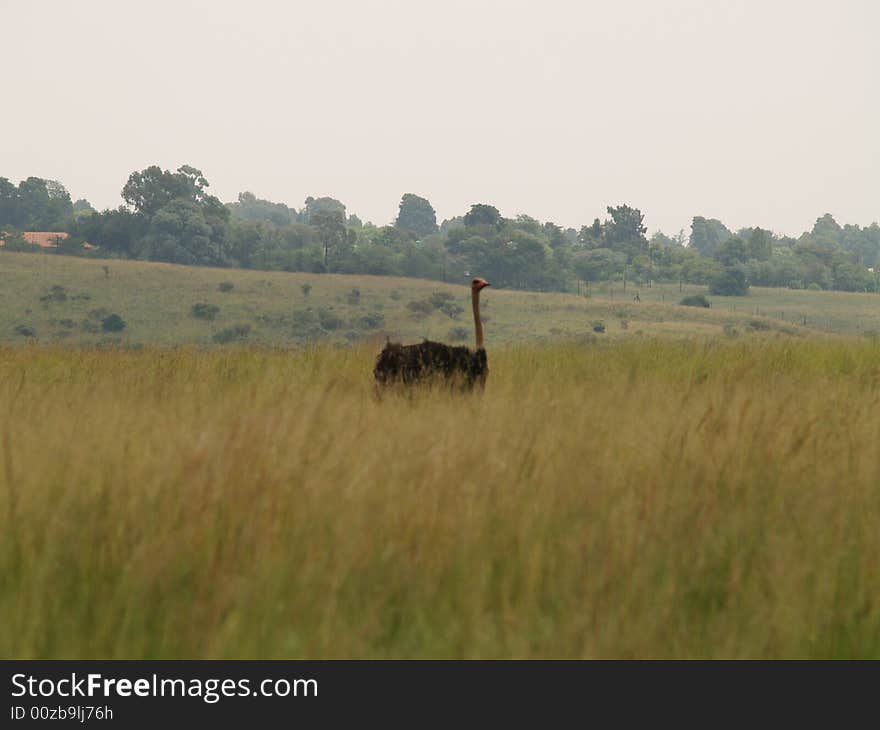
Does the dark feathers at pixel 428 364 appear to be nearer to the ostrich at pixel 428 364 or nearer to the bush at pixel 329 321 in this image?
the ostrich at pixel 428 364

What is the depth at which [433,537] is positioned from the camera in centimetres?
486

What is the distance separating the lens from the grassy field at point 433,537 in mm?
4121

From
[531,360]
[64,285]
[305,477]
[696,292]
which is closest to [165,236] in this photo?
[64,285]

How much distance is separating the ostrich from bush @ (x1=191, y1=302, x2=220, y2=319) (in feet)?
312

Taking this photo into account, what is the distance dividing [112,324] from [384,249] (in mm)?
50510

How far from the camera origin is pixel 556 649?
3.98 metres

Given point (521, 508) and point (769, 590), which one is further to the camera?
point (521, 508)

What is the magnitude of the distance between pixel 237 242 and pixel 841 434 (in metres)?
138

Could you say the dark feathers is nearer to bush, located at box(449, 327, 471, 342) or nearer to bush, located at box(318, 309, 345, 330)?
bush, located at box(449, 327, 471, 342)

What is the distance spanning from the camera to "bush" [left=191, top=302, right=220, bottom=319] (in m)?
104

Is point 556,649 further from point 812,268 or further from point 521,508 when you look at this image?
point 812,268

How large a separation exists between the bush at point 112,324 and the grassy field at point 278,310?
1.85 ft

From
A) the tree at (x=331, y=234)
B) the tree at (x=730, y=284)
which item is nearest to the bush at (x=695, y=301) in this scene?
the tree at (x=730, y=284)
